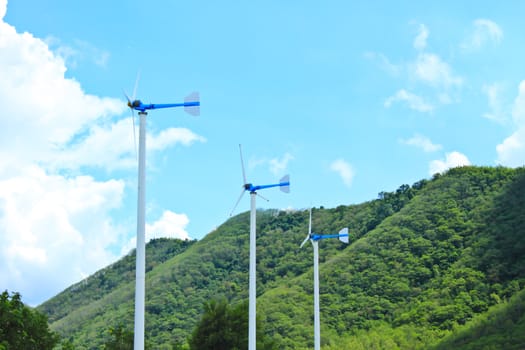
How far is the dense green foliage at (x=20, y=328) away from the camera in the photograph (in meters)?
34.7

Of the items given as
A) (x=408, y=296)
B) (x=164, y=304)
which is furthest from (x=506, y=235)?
(x=164, y=304)

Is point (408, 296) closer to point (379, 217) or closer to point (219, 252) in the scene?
point (379, 217)

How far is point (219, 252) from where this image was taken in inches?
4254

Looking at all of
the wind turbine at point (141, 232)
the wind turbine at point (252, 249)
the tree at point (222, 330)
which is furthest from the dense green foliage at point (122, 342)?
the wind turbine at point (141, 232)

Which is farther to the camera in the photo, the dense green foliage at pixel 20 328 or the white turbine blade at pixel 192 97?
the dense green foliage at pixel 20 328

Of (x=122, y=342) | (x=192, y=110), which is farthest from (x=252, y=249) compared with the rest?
(x=122, y=342)

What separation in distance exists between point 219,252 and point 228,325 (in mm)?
64549

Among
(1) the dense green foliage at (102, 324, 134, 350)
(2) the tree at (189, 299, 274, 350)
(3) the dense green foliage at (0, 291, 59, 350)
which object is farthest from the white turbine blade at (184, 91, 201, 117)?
(1) the dense green foliage at (102, 324, 134, 350)

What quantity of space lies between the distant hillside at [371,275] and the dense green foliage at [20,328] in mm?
37930

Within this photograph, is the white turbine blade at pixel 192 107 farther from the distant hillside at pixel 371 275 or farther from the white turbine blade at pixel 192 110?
the distant hillside at pixel 371 275

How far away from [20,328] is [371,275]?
180 ft

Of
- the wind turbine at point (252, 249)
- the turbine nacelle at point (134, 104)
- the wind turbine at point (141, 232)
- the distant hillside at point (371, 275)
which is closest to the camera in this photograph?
the wind turbine at point (141, 232)

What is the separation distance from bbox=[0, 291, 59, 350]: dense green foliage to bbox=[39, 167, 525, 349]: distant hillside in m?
37.9

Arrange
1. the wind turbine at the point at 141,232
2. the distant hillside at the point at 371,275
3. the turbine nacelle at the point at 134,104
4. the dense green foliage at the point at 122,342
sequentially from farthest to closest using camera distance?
the distant hillside at the point at 371,275, the dense green foliage at the point at 122,342, the turbine nacelle at the point at 134,104, the wind turbine at the point at 141,232
